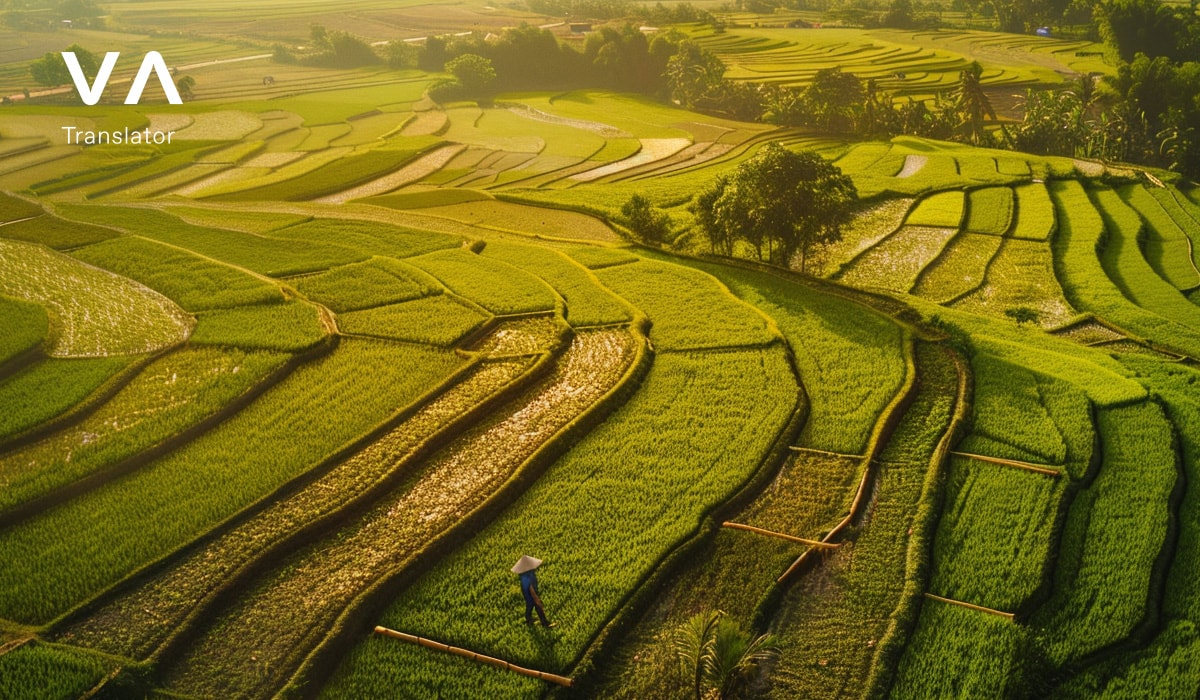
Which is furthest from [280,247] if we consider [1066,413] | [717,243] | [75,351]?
[1066,413]

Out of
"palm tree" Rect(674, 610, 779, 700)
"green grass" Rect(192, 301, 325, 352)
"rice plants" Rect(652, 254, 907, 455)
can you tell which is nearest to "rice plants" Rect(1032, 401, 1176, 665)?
"rice plants" Rect(652, 254, 907, 455)

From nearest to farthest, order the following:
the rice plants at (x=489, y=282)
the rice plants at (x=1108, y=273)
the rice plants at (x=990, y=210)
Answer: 1. the rice plants at (x=489, y=282)
2. the rice plants at (x=1108, y=273)
3. the rice plants at (x=990, y=210)

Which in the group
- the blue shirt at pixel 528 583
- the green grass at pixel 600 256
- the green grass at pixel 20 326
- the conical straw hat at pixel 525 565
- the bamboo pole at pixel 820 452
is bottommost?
the blue shirt at pixel 528 583

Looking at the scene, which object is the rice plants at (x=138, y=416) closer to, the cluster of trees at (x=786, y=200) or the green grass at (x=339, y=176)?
the cluster of trees at (x=786, y=200)

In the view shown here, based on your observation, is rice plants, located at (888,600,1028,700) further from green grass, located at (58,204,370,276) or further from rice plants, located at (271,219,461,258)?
green grass, located at (58,204,370,276)

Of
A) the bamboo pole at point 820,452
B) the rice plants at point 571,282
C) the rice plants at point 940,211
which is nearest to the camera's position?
the bamboo pole at point 820,452

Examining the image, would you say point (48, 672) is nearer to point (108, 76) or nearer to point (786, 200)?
point (786, 200)

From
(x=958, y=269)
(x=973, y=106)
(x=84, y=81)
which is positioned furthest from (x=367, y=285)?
(x=84, y=81)

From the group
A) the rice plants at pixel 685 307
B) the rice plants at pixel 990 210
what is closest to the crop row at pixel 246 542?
the rice plants at pixel 685 307
